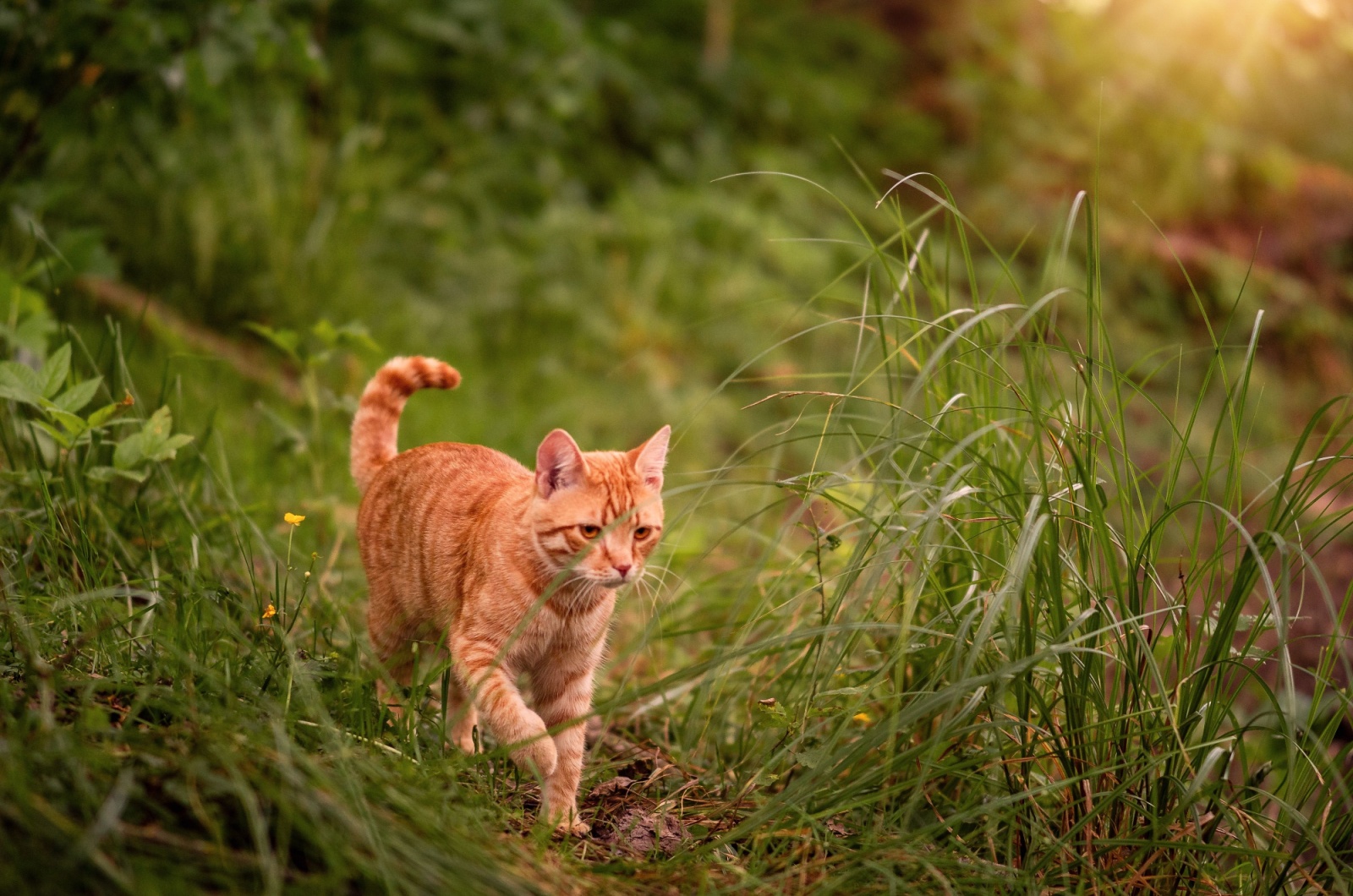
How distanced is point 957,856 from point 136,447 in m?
1.91

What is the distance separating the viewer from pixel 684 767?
2443 mm

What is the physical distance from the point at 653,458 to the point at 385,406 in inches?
32.9

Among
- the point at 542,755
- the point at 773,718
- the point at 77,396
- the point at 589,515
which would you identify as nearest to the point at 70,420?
the point at 77,396

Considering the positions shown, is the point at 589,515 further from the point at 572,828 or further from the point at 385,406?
the point at 385,406

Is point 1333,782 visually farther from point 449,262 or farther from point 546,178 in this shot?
point 546,178

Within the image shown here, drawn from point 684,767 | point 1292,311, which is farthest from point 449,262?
point 1292,311

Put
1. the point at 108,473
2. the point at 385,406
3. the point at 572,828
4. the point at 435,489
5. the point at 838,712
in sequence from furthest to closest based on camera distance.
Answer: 1. the point at 385,406
2. the point at 435,489
3. the point at 108,473
4. the point at 838,712
5. the point at 572,828

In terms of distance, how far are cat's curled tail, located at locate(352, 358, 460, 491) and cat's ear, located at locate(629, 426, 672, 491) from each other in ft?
Answer: 1.86

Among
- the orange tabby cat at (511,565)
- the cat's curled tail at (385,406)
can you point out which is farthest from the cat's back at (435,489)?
the cat's curled tail at (385,406)

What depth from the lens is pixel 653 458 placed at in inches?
100.0

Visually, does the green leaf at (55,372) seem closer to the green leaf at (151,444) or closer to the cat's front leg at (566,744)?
the green leaf at (151,444)

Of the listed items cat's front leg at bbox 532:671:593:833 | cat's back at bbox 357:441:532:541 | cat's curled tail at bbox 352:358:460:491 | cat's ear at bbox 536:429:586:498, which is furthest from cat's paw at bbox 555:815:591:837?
cat's curled tail at bbox 352:358:460:491

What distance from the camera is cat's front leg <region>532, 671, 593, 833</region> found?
211 centimetres

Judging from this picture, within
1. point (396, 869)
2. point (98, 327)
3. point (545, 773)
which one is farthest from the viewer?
point (98, 327)
